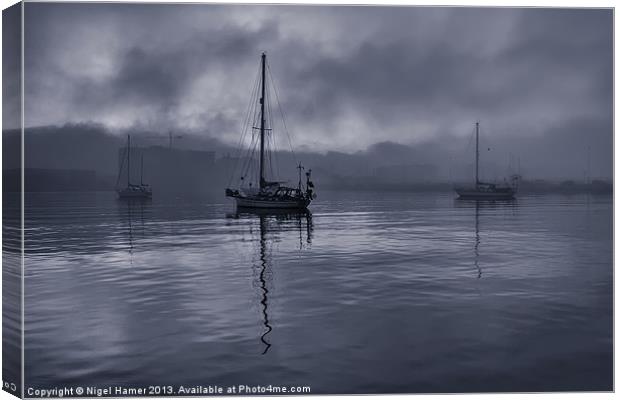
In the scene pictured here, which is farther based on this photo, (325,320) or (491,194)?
(491,194)

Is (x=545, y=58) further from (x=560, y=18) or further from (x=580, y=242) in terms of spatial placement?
(x=580, y=242)

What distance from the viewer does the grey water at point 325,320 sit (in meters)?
7.93

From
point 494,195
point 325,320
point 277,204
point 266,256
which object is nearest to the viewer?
point 325,320

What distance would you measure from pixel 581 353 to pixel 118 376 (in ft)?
22.2

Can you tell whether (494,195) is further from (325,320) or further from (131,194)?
(325,320)

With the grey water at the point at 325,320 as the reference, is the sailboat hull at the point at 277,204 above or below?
above

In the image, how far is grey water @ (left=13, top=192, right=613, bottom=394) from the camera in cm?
793

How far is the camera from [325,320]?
10617 mm

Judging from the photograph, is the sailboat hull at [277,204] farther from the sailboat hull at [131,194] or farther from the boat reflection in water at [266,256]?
the sailboat hull at [131,194]

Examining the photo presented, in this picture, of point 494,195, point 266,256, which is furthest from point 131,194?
point 266,256

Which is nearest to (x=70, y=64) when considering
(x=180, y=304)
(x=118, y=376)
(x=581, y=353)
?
(x=180, y=304)

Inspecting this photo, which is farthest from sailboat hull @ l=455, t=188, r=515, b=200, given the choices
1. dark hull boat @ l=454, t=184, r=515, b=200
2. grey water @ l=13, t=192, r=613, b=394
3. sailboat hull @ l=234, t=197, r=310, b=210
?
grey water @ l=13, t=192, r=613, b=394

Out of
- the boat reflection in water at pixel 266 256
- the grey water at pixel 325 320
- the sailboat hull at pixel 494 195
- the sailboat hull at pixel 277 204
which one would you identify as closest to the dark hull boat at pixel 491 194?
the sailboat hull at pixel 494 195

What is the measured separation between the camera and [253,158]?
5469 centimetres
